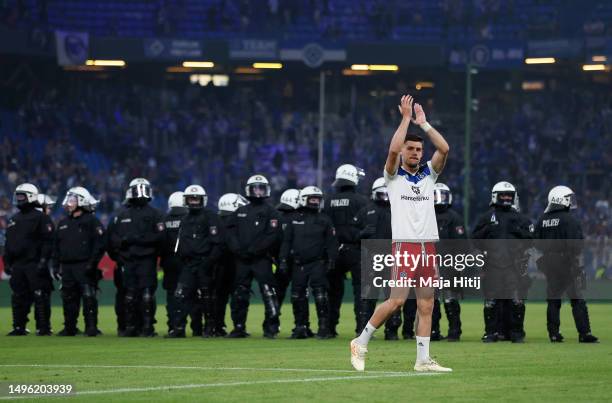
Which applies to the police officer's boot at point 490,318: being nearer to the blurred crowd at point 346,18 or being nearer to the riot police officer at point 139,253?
the riot police officer at point 139,253

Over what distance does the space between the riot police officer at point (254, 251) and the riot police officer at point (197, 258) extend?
1.03 ft

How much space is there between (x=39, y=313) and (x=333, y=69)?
3135 cm

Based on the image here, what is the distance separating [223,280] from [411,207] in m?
9.17

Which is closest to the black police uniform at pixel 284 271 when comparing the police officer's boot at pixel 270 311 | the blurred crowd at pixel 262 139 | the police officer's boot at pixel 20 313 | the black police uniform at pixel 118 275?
the police officer's boot at pixel 270 311

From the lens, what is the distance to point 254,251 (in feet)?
68.1

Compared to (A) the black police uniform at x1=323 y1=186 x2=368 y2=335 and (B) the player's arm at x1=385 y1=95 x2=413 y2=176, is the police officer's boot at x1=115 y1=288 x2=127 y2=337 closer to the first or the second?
(A) the black police uniform at x1=323 y1=186 x2=368 y2=335

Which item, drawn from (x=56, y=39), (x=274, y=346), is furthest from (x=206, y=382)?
(x=56, y=39)

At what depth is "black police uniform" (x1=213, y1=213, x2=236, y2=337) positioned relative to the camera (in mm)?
21156

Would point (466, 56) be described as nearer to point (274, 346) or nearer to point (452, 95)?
point (452, 95)

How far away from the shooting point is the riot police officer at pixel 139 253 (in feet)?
68.4

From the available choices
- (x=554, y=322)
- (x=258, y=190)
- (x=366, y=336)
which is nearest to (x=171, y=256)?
(x=258, y=190)

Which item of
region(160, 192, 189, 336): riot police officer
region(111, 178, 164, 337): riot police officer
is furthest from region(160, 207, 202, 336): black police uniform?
region(111, 178, 164, 337): riot police officer

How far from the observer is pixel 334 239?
2050cm

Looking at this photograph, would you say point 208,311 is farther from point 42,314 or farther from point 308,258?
point 42,314
